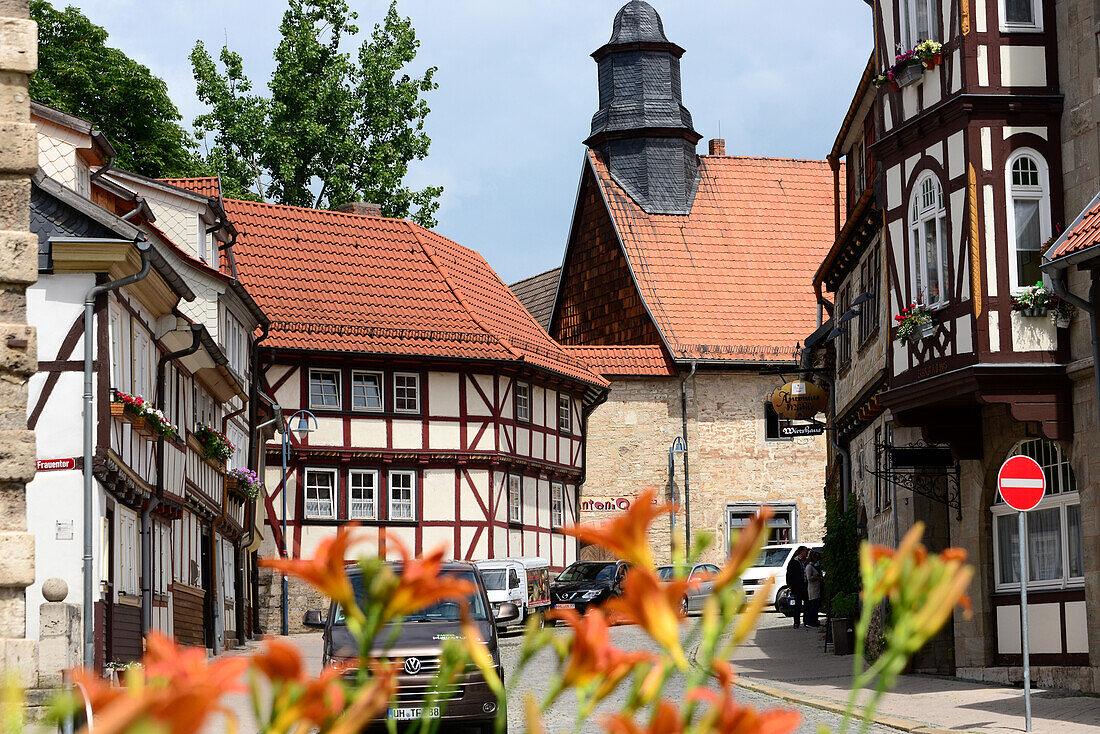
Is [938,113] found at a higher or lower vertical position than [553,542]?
higher

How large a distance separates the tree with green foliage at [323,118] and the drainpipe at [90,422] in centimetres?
2502

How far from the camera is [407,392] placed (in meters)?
38.5

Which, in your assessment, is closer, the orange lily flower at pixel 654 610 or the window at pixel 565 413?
→ the orange lily flower at pixel 654 610

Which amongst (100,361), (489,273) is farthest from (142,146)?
(100,361)

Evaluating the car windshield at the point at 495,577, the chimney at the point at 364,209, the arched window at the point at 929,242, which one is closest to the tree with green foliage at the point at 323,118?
the chimney at the point at 364,209

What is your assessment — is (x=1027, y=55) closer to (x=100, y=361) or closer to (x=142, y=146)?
(x=100, y=361)

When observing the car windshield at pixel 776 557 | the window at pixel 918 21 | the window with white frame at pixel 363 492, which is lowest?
the car windshield at pixel 776 557

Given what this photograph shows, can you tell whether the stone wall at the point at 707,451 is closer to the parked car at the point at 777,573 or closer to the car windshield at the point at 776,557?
the car windshield at the point at 776,557

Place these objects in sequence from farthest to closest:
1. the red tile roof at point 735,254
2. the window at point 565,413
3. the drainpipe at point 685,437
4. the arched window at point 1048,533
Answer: the red tile roof at point 735,254
the drainpipe at point 685,437
the window at point 565,413
the arched window at point 1048,533

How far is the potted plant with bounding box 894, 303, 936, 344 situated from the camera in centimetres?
1861

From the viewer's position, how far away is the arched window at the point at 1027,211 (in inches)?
703

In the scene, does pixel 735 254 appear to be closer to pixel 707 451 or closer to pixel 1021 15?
pixel 707 451

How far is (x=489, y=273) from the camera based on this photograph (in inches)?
1800

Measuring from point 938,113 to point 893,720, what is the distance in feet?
23.6
